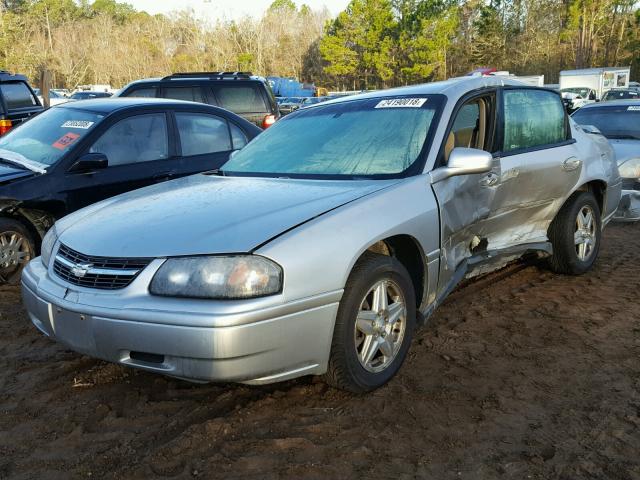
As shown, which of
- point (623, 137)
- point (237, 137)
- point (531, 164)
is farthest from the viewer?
point (623, 137)

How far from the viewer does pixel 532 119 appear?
15.3ft

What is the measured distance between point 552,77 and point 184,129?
54.7m

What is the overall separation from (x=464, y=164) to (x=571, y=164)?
5.82ft

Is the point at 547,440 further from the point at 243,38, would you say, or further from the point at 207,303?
the point at 243,38

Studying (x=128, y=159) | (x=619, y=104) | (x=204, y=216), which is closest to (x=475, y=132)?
(x=204, y=216)

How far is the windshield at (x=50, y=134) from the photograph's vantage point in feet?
17.4

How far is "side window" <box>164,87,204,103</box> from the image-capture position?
9.81 meters

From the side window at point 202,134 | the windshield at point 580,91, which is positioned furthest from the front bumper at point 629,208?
the windshield at point 580,91

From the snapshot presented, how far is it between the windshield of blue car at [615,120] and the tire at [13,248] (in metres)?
7.15

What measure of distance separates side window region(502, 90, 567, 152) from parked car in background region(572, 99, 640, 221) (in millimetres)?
1815

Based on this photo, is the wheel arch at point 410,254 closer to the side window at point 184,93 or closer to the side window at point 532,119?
the side window at point 532,119

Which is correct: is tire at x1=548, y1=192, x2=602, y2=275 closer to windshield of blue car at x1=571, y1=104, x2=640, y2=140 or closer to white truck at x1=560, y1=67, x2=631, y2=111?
windshield of blue car at x1=571, y1=104, x2=640, y2=140

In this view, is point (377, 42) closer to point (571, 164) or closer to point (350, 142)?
point (571, 164)

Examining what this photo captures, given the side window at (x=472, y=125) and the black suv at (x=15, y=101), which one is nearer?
the side window at (x=472, y=125)
